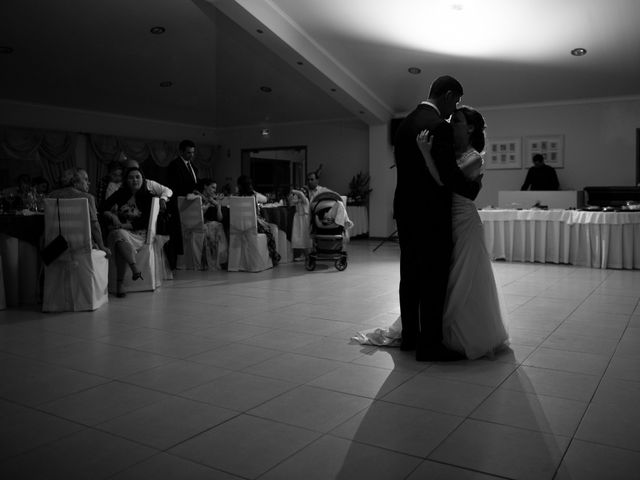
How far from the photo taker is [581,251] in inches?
288

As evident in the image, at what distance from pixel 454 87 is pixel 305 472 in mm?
2236

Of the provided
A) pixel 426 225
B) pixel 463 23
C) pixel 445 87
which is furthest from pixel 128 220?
pixel 463 23

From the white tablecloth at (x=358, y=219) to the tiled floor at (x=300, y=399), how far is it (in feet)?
24.2

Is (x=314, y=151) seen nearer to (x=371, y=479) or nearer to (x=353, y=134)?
(x=353, y=134)

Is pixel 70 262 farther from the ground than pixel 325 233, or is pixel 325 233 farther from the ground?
pixel 325 233

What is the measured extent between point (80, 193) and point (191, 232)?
8.25ft

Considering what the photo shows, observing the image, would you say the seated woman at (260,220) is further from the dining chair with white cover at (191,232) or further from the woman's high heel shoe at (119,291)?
the woman's high heel shoe at (119,291)

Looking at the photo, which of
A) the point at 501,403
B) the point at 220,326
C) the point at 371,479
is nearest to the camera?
the point at 371,479

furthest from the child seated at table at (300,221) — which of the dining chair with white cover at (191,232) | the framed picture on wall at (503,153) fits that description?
the framed picture on wall at (503,153)

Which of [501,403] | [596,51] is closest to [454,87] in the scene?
[501,403]

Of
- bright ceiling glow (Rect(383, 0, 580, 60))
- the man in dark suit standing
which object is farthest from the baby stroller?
bright ceiling glow (Rect(383, 0, 580, 60))

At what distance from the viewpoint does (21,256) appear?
488 centimetres

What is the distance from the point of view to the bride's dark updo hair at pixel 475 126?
3238mm

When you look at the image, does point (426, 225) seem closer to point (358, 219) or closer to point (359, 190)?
point (358, 219)
